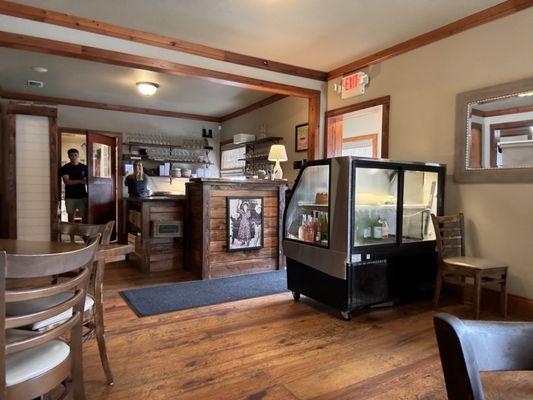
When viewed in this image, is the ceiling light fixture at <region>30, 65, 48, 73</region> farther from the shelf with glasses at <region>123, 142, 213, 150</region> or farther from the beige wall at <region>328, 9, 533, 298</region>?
the beige wall at <region>328, 9, 533, 298</region>

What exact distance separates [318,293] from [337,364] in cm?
94

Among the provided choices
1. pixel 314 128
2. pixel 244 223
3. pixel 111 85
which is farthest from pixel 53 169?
pixel 314 128

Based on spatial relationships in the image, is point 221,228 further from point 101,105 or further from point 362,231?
point 101,105

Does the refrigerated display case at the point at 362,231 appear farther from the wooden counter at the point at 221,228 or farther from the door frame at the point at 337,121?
the wooden counter at the point at 221,228

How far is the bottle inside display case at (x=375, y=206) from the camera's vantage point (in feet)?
9.95

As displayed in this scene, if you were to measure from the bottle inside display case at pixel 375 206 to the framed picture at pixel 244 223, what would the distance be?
168 centimetres

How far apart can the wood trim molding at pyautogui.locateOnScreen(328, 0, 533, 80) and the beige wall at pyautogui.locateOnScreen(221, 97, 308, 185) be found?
4.12 feet

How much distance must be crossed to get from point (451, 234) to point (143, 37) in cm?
378

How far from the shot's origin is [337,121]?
17.3 feet

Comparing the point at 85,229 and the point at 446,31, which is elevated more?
the point at 446,31

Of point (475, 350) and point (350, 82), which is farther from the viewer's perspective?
point (350, 82)

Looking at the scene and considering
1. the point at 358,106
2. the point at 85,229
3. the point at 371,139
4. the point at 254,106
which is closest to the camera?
the point at 85,229

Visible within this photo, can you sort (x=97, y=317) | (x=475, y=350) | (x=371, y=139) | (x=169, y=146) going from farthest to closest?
(x=169, y=146)
(x=371, y=139)
(x=97, y=317)
(x=475, y=350)

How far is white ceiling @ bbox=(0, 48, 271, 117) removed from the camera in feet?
16.3
